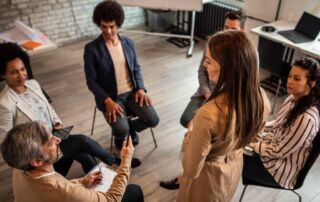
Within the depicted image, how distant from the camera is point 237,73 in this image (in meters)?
1.20

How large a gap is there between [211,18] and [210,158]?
350cm

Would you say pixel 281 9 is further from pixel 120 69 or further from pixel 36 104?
pixel 36 104

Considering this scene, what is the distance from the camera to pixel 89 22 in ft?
15.6

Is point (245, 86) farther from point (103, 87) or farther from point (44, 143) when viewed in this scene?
point (103, 87)

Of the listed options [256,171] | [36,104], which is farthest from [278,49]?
[36,104]

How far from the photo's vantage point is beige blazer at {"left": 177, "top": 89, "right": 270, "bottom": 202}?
127 centimetres

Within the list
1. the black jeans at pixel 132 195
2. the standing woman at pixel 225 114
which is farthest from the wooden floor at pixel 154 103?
the standing woman at pixel 225 114

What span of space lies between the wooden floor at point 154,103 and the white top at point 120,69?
2.10 feet

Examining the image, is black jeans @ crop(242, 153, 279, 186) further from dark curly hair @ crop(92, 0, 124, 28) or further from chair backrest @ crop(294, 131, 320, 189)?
dark curly hair @ crop(92, 0, 124, 28)

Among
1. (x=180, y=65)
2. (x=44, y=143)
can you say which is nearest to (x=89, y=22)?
(x=180, y=65)

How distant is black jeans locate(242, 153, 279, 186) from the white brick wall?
358cm

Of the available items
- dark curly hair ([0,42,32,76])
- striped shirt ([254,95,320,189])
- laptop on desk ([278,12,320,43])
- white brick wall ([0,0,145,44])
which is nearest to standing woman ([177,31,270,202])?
striped shirt ([254,95,320,189])

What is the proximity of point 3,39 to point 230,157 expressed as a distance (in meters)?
2.11

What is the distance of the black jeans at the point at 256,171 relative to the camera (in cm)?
186
